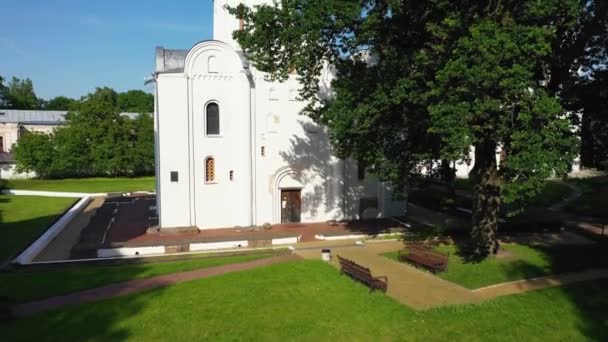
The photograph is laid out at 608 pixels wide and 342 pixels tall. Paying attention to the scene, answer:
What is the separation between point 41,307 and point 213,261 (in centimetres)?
638

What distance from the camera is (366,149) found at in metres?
18.3

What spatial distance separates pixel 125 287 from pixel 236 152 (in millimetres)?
12224

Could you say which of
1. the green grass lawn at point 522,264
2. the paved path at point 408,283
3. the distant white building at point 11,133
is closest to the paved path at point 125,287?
the paved path at point 408,283

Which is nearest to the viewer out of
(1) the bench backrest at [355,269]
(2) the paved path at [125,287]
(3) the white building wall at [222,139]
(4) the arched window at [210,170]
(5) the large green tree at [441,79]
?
(5) the large green tree at [441,79]

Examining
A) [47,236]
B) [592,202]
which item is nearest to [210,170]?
[47,236]

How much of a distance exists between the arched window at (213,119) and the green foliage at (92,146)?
37.5 metres

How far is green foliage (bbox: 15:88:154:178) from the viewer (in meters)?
56.7

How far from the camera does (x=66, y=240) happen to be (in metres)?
23.5

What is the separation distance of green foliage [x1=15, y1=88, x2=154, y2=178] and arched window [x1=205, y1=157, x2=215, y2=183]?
123 ft

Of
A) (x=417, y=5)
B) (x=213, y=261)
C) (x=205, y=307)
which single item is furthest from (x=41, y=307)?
(x=417, y=5)

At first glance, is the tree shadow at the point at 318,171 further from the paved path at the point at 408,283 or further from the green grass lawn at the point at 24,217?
the green grass lawn at the point at 24,217

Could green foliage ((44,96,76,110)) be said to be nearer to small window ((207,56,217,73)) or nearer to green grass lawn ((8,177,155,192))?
green grass lawn ((8,177,155,192))

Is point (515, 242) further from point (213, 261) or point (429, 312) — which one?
point (213, 261)

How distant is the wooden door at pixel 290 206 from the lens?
26.5 metres
